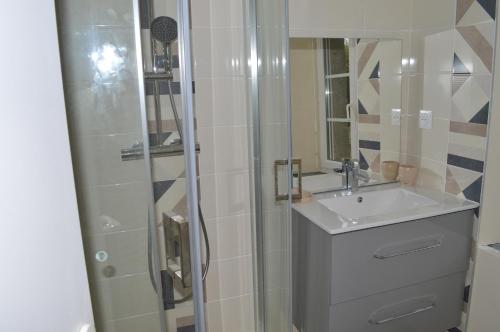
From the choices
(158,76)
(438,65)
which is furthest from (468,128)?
(158,76)

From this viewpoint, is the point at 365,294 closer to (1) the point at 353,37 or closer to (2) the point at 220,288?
(2) the point at 220,288

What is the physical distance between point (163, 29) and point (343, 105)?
56.2 inches

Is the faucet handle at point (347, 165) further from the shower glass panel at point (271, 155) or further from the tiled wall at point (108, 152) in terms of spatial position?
the tiled wall at point (108, 152)

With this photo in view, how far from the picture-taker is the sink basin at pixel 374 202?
1.98 meters

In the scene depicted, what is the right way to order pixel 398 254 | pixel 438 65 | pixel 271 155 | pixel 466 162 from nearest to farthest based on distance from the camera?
1. pixel 271 155
2. pixel 398 254
3. pixel 466 162
4. pixel 438 65

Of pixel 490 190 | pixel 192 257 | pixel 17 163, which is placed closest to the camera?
pixel 17 163

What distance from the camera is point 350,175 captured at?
2.10 metres

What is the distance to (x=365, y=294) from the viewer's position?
166 centimetres

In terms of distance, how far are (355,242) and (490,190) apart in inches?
30.0

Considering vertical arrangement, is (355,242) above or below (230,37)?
below

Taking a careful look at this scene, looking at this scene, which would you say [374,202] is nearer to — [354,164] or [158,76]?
[354,164]

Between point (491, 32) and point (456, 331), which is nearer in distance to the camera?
point (491, 32)

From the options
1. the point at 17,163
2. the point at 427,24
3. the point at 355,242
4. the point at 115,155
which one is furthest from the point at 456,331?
the point at 17,163

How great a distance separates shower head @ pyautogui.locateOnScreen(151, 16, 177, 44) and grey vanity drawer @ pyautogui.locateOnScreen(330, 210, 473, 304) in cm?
106
